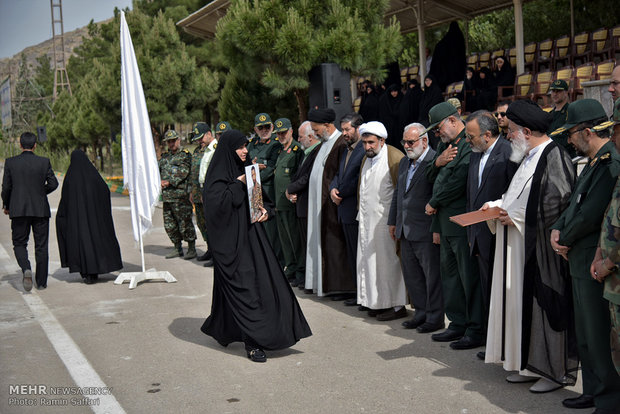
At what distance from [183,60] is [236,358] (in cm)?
1832

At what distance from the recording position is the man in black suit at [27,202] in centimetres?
937

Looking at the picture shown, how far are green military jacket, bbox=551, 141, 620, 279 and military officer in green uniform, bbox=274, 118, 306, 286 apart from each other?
5186mm

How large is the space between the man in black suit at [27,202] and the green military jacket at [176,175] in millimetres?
2197

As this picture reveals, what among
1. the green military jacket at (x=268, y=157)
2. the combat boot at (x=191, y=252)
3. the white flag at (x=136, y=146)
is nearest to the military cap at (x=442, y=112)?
the green military jacket at (x=268, y=157)

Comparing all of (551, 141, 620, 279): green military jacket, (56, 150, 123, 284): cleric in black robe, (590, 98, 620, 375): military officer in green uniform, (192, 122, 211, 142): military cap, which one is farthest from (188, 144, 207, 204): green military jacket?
(590, 98, 620, 375): military officer in green uniform

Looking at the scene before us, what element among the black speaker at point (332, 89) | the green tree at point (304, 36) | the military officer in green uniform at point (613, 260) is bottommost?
the military officer in green uniform at point (613, 260)

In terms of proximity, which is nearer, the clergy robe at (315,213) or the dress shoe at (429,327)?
the dress shoe at (429,327)

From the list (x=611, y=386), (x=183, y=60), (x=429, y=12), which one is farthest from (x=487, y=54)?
(x=611, y=386)

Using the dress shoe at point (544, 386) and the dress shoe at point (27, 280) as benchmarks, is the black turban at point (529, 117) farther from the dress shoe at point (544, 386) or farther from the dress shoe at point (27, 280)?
the dress shoe at point (27, 280)

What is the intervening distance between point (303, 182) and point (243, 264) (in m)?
2.69

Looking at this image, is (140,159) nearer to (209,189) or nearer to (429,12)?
(209,189)

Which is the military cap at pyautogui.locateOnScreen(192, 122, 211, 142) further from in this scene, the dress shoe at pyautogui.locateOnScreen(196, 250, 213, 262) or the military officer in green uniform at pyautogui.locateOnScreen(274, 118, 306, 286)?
the military officer in green uniform at pyautogui.locateOnScreen(274, 118, 306, 286)

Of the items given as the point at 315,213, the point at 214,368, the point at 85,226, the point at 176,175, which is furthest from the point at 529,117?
the point at 176,175

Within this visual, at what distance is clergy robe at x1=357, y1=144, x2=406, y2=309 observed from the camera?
23.9 feet
